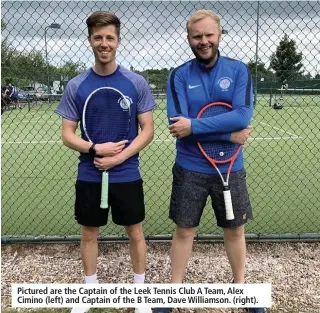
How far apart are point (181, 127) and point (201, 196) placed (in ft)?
1.62

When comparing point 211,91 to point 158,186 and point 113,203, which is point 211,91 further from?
point 158,186

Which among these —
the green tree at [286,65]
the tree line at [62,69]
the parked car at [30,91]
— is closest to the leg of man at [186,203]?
the tree line at [62,69]

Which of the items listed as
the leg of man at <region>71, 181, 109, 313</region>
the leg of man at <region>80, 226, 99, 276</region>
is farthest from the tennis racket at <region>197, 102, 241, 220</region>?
the leg of man at <region>80, 226, 99, 276</region>

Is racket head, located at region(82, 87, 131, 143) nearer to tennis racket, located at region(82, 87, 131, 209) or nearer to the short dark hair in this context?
tennis racket, located at region(82, 87, 131, 209)

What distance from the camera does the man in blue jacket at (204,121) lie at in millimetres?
2711

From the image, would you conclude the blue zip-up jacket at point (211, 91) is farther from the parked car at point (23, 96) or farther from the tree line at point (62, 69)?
the parked car at point (23, 96)

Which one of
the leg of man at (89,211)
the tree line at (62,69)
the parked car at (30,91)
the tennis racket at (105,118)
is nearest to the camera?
the tennis racket at (105,118)

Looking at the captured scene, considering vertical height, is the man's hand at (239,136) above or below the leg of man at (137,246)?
above

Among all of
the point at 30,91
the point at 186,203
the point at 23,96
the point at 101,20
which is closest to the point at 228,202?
the point at 186,203

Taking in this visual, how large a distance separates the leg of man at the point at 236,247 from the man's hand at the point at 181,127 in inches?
29.2

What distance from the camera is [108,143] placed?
9.13 ft

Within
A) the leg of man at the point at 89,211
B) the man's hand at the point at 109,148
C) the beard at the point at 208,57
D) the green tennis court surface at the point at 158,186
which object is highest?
the beard at the point at 208,57

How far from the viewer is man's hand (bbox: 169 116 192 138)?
8.83 feet

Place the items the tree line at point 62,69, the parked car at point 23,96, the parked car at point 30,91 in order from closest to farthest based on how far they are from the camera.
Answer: the tree line at point 62,69 → the parked car at point 30,91 → the parked car at point 23,96
